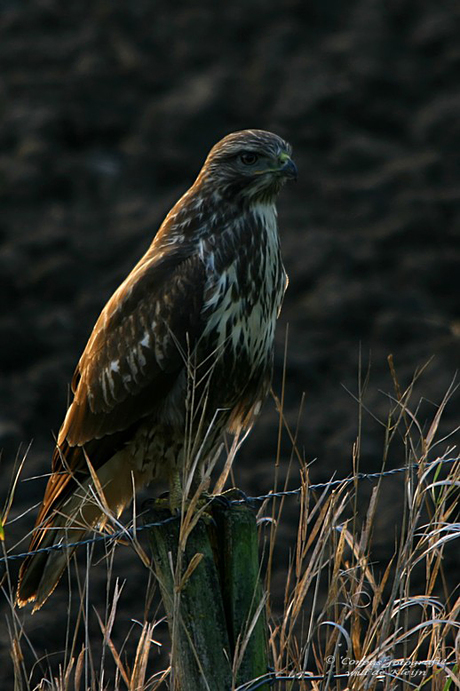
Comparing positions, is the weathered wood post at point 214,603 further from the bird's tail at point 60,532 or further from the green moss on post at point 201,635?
the bird's tail at point 60,532

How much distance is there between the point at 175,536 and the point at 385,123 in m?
5.90

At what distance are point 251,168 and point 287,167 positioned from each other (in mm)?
126

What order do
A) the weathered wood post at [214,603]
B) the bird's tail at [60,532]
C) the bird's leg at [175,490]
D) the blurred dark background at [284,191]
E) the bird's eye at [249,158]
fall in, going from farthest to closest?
the blurred dark background at [284,191], the bird's eye at [249,158], the bird's tail at [60,532], the bird's leg at [175,490], the weathered wood post at [214,603]

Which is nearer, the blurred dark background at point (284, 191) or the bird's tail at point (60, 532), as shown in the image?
the bird's tail at point (60, 532)

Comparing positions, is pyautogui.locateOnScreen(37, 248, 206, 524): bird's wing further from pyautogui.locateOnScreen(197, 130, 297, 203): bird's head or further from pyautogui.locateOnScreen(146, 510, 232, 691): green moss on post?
pyautogui.locateOnScreen(146, 510, 232, 691): green moss on post

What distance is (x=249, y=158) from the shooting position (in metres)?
4.12

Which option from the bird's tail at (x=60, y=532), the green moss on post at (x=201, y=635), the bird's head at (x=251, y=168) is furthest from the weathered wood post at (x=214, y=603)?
the bird's head at (x=251, y=168)

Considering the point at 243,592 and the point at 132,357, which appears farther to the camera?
the point at 132,357

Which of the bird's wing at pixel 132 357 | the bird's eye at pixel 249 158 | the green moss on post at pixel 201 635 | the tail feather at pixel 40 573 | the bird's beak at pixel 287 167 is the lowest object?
the tail feather at pixel 40 573

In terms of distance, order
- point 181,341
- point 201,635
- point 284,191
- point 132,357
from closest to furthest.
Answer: point 201,635 → point 181,341 → point 132,357 → point 284,191

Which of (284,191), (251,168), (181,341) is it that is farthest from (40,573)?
(284,191)

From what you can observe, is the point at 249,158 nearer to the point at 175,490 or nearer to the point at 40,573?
the point at 175,490

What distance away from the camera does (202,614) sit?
3.10m

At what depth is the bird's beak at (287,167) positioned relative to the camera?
13.4 feet
